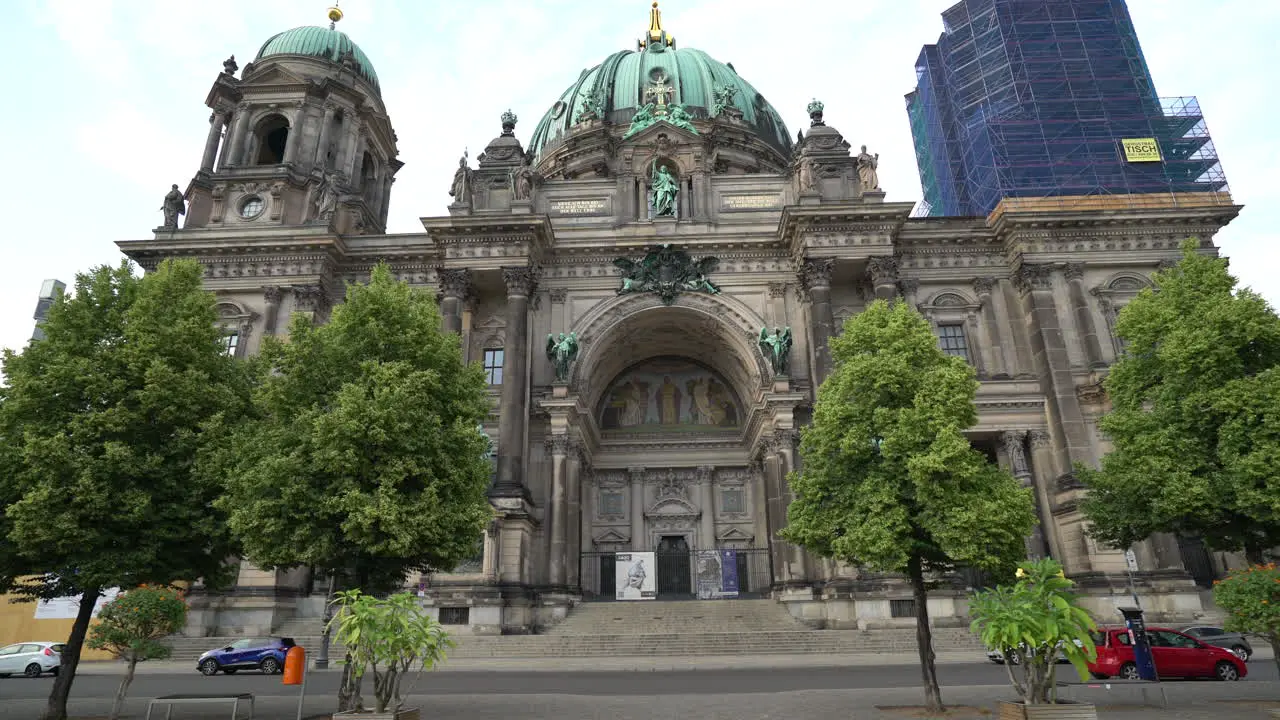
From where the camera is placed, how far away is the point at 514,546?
1088 inches

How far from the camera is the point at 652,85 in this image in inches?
1971

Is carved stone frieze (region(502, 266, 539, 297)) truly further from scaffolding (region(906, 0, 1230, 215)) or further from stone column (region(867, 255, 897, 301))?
scaffolding (region(906, 0, 1230, 215))

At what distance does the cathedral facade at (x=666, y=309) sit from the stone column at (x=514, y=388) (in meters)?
0.14

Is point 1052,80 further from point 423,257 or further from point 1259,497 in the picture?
point 423,257

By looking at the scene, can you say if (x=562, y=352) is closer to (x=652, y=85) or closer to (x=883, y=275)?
(x=883, y=275)

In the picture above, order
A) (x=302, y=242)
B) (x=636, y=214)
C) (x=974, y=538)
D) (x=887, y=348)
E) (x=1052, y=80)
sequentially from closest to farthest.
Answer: (x=974, y=538), (x=887, y=348), (x=302, y=242), (x=636, y=214), (x=1052, y=80)

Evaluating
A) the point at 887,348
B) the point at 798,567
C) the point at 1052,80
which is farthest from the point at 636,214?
the point at 1052,80

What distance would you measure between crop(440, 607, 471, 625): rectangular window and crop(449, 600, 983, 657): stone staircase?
1041 mm

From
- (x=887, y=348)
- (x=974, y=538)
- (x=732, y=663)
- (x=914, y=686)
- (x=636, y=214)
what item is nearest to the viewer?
(x=974, y=538)

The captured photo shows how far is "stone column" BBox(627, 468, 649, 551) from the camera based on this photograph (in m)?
37.4

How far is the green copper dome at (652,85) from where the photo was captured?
168ft

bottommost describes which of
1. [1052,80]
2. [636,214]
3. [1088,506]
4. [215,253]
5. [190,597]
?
[190,597]

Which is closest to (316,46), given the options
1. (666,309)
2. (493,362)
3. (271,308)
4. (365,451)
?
(271,308)

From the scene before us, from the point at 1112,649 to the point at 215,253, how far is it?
3692 cm
